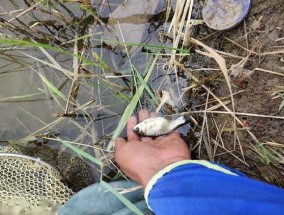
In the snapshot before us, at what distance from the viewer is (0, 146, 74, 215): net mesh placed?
6.48 feet

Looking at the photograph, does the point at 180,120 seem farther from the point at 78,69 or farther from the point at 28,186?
the point at 28,186

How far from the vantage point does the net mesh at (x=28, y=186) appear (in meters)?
1.98

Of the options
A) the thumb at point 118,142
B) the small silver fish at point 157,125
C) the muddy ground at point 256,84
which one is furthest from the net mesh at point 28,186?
the muddy ground at point 256,84

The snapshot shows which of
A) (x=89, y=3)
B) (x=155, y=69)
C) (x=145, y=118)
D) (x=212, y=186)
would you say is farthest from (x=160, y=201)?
(x=89, y=3)

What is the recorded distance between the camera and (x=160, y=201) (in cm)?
150

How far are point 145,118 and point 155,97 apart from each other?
0.35ft

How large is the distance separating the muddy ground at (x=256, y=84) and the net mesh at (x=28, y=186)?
0.78 meters

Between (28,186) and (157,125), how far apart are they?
2.16 feet

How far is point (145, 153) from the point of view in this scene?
75.6 inches

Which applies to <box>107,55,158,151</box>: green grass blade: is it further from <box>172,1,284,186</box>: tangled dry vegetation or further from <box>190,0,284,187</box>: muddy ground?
<box>190,0,284,187</box>: muddy ground

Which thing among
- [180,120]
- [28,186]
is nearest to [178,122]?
[180,120]

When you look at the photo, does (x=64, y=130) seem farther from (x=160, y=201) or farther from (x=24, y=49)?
(x=160, y=201)

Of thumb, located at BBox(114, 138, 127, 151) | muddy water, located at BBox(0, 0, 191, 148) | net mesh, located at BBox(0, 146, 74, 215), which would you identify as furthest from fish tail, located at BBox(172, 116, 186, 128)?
net mesh, located at BBox(0, 146, 74, 215)

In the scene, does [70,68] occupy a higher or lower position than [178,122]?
higher
